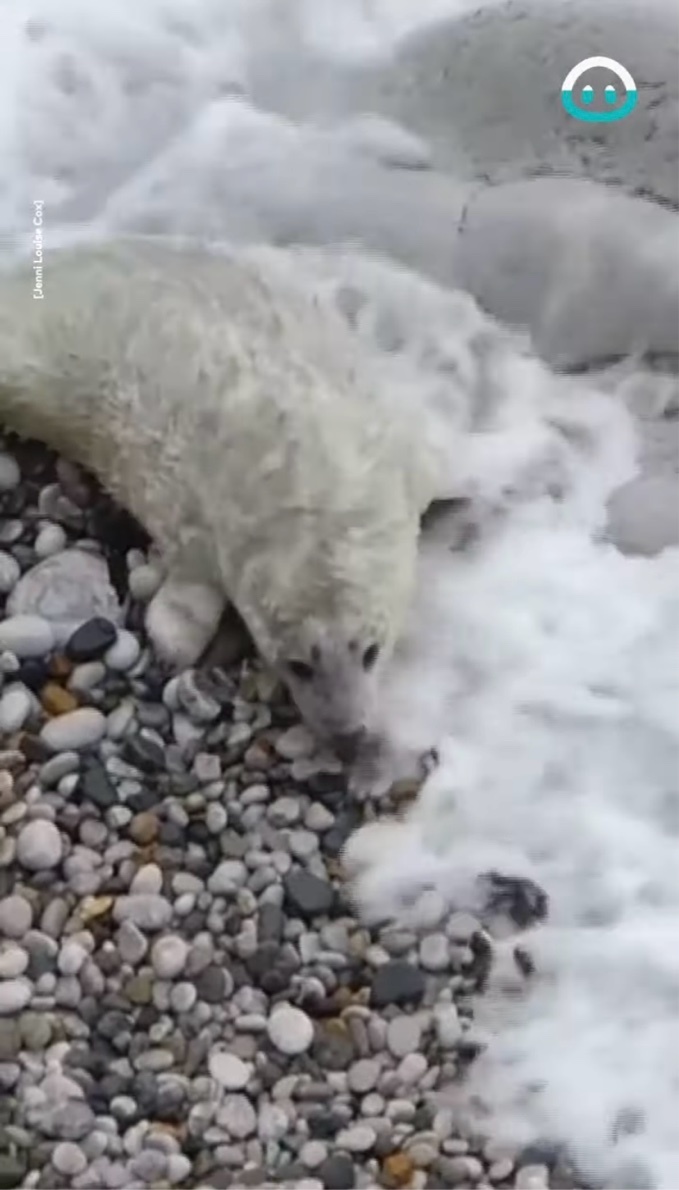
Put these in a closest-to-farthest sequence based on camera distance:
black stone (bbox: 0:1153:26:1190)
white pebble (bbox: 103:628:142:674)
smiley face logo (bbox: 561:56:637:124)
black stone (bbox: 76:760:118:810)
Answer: black stone (bbox: 0:1153:26:1190) → black stone (bbox: 76:760:118:810) → white pebble (bbox: 103:628:142:674) → smiley face logo (bbox: 561:56:637:124)

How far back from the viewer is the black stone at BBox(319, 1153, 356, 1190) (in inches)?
107

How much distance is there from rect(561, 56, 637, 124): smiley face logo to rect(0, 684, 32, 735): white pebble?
1.95 metres

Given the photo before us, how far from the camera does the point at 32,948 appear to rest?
2.98m

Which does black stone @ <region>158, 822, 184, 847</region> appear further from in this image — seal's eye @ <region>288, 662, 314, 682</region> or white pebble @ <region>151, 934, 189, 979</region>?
seal's eye @ <region>288, 662, 314, 682</region>

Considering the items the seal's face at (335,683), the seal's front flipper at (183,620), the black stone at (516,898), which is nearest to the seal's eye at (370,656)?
the seal's face at (335,683)

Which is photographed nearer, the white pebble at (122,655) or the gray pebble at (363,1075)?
the gray pebble at (363,1075)

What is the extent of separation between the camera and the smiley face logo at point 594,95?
13.8 feet

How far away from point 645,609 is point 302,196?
1406 mm

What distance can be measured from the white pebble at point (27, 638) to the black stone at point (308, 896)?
0.66 m

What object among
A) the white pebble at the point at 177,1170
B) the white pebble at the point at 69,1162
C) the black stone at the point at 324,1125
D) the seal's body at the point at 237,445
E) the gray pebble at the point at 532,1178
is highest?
the seal's body at the point at 237,445

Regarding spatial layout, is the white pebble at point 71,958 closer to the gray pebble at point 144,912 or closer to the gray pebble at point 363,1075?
the gray pebble at point 144,912

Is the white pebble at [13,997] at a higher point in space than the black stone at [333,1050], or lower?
lower

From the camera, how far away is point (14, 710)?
3.28 metres

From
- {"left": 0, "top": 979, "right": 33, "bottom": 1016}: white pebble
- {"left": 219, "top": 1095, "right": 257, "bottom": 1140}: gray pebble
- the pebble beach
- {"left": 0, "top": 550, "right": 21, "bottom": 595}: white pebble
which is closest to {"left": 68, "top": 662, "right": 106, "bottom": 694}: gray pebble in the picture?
the pebble beach
